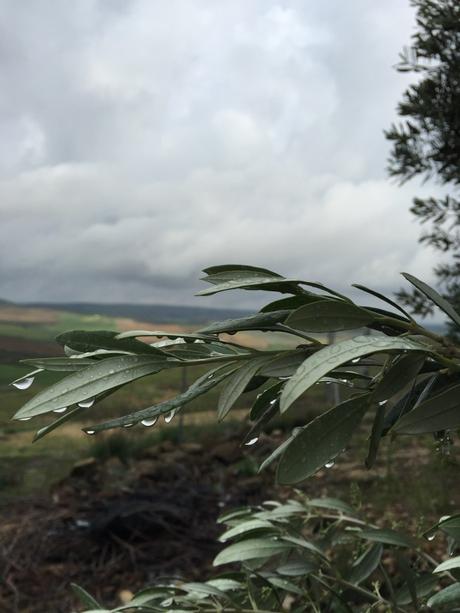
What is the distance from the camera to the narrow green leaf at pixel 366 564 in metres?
1.41

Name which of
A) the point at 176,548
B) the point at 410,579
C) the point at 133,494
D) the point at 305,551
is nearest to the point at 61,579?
the point at 176,548

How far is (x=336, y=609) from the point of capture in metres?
1.46

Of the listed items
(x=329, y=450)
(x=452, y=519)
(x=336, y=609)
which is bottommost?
(x=336, y=609)

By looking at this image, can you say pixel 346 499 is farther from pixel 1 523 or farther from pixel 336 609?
pixel 336 609

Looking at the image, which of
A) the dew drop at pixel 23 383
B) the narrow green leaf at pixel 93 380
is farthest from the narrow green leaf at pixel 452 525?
the dew drop at pixel 23 383

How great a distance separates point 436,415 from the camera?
2.15 feet

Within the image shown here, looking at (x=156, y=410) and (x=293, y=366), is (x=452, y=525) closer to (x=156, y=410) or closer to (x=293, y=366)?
(x=293, y=366)

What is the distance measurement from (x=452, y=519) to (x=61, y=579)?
11.4ft

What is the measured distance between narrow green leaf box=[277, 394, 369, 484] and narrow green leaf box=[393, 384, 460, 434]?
0.16 feet

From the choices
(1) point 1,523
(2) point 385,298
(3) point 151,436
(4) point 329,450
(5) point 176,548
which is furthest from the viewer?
(3) point 151,436

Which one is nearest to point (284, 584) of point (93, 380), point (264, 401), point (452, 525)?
point (452, 525)

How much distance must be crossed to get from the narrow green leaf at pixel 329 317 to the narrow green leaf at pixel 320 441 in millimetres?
81

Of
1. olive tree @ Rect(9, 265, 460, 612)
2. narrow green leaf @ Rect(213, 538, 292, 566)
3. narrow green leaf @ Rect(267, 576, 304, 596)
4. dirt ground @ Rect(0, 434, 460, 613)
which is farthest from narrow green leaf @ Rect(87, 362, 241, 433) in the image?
dirt ground @ Rect(0, 434, 460, 613)

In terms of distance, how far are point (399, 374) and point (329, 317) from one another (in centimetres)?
10
